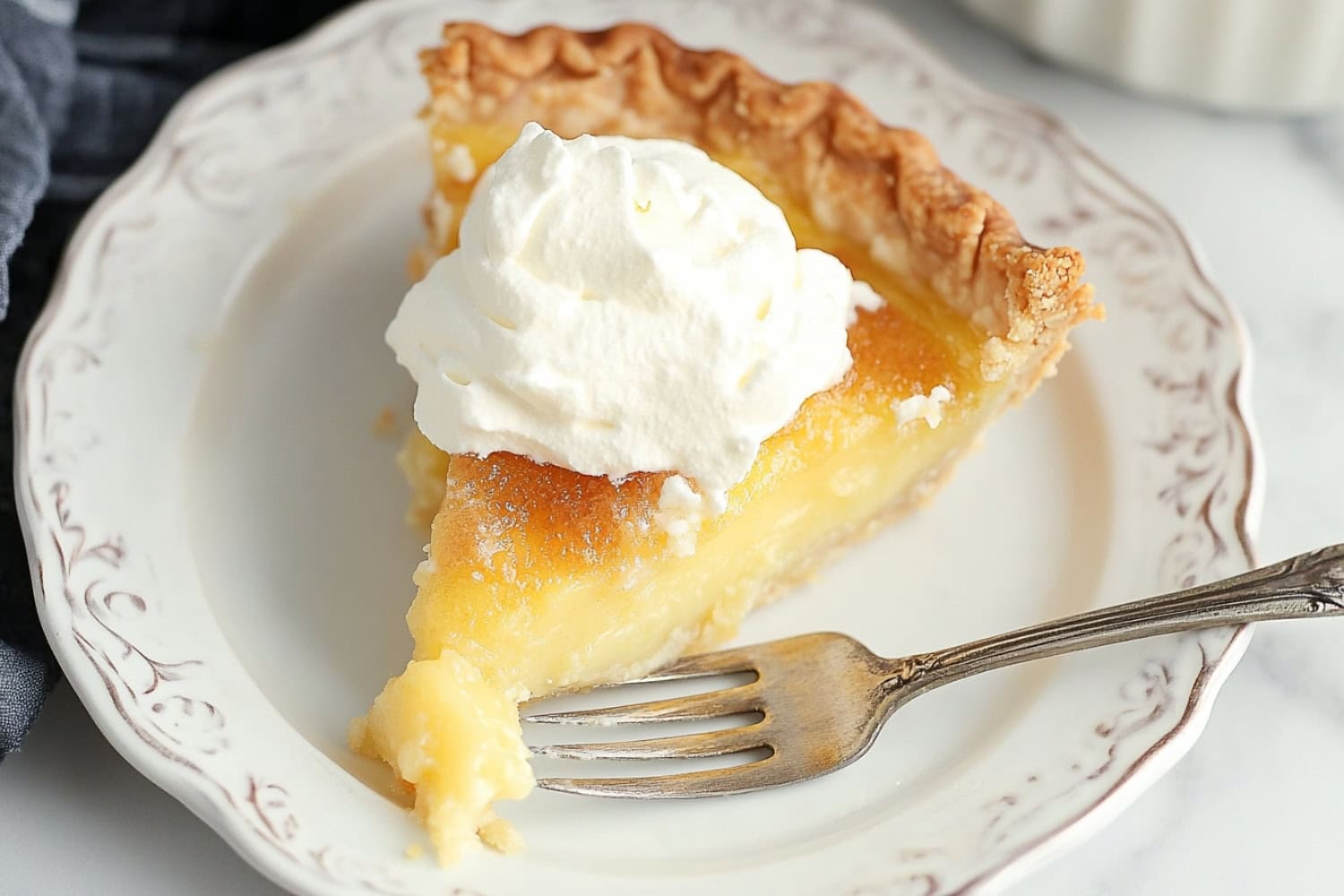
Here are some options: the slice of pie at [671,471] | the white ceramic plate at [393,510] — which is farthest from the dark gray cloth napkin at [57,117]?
the slice of pie at [671,471]

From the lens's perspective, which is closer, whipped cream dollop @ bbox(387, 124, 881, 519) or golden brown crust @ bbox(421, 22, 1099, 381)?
whipped cream dollop @ bbox(387, 124, 881, 519)

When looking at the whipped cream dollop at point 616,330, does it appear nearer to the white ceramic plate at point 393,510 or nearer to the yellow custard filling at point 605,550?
the yellow custard filling at point 605,550

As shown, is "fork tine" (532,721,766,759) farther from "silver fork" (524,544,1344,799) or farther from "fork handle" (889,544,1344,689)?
"fork handle" (889,544,1344,689)

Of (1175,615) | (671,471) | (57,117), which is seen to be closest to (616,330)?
(671,471)

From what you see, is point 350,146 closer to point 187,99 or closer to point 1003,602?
point 187,99

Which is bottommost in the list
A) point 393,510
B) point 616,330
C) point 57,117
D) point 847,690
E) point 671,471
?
point 393,510

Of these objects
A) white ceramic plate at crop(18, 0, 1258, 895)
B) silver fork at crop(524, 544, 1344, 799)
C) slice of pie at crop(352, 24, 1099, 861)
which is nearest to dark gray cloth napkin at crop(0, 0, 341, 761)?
white ceramic plate at crop(18, 0, 1258, 895)

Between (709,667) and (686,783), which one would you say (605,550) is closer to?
(709,667)
